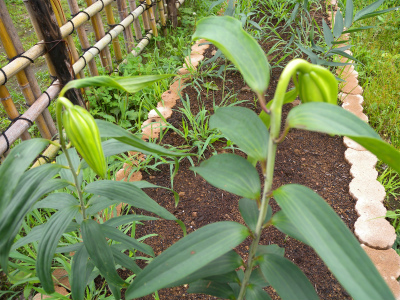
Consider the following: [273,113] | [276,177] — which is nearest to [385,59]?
[276,177]

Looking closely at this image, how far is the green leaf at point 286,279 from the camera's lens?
0.59 m

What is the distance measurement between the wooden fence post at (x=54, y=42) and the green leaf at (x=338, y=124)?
5.41 ft

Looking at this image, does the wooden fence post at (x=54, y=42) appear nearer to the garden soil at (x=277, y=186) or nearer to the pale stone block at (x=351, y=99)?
the garden soil at (x=277, y=186)

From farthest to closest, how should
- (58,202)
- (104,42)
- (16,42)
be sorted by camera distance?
(104,42) < (16,42) < (58,202)

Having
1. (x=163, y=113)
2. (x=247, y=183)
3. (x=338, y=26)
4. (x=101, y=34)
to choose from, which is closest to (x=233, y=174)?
(x=247, y=183)

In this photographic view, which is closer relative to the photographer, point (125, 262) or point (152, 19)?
point (125, 262)

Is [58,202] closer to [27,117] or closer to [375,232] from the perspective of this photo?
[27,117]

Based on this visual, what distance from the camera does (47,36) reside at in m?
1.79

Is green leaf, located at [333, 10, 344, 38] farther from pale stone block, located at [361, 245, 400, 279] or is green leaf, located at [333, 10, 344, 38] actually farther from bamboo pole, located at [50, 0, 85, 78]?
bamboo pole, located at [50, 0, 85, 78]

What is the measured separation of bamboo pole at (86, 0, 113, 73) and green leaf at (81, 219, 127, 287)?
179cm

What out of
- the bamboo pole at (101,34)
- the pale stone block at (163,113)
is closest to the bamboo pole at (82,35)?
the bamboo pole at (101,34)

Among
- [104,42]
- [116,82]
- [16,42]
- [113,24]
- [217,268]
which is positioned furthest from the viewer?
[113,24]

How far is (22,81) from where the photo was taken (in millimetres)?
1734

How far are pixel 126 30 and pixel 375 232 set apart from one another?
2.23 metres
